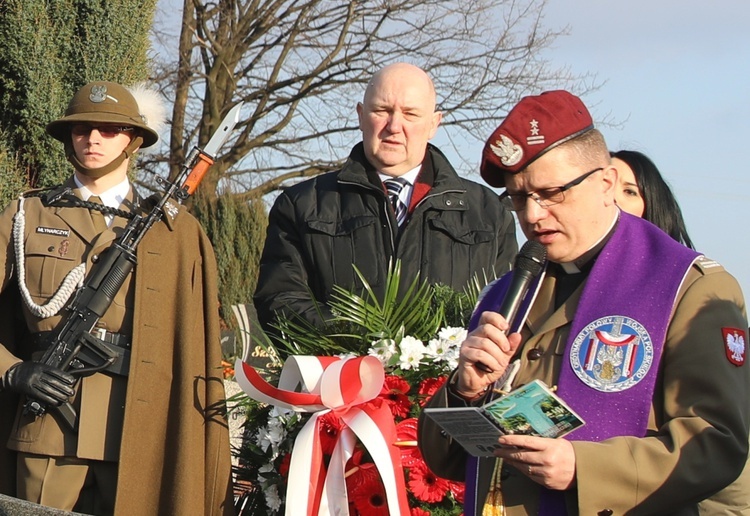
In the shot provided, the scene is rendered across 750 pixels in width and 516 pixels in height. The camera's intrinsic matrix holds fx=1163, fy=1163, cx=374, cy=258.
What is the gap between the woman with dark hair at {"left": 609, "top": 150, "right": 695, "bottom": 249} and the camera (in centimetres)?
439

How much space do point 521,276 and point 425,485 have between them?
1381mm

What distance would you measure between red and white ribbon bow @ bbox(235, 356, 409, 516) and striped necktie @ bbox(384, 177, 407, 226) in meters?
1.09

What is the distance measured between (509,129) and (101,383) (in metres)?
2.45

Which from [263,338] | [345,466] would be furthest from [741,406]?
[263,338]

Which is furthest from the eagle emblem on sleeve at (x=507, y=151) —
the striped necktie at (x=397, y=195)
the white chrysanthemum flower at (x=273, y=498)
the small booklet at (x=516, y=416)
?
the striped necktie at (x=397, y=195)

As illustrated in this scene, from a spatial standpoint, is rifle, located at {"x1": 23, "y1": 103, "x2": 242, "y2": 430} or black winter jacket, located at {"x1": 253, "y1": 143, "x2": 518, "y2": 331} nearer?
rifle, located at {"x1": 23, "y1": 103, "x2": 242, "y2": 430}

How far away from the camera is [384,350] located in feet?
13.4

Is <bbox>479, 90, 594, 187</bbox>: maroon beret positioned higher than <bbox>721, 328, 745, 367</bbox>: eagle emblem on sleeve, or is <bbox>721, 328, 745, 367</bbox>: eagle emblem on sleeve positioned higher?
<bbox>479, 90, 594, 187</bbox>: maroon beret

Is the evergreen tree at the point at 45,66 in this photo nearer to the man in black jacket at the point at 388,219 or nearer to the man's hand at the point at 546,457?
the man in black jacket at the point at 388,219

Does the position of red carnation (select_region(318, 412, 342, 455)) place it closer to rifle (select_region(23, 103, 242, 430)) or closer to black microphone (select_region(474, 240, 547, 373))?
rifle (select_region(23, 103, 242, 430))

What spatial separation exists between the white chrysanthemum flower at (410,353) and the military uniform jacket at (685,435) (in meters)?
1.33

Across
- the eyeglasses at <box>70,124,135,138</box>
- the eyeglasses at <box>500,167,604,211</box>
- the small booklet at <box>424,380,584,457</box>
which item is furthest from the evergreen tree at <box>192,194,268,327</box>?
the small booklet at <box>424,380,584,457</box>

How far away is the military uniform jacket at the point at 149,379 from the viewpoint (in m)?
4.57

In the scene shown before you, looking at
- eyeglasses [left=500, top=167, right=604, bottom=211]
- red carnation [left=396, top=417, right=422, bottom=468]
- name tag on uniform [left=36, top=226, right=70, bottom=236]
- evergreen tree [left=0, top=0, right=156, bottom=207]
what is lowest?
red carnation [left=396, top=417, right=422, bottom=468]
